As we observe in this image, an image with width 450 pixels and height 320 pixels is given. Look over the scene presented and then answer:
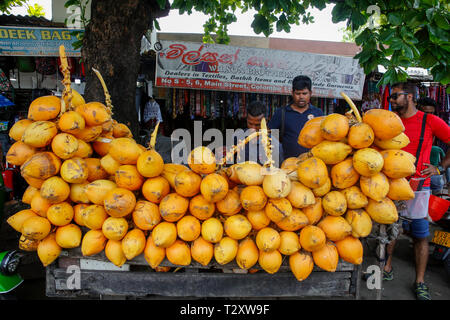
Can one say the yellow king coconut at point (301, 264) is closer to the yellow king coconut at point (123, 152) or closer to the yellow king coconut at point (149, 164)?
the yellow king coconut at point (149, 164)

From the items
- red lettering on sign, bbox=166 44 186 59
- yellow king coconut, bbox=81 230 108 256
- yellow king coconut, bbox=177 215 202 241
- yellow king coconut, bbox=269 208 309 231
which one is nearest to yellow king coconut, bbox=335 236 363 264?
yellow king coconut, bbox=269 208 309 231

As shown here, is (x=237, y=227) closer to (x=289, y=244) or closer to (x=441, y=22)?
(x=289, y=244)

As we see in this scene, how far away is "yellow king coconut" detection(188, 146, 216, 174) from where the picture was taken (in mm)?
1425

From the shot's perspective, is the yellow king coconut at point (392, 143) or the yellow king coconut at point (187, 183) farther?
the yellow king coconut at point (392, 143)

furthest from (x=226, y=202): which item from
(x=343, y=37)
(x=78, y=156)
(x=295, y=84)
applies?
(x=343, y=37)

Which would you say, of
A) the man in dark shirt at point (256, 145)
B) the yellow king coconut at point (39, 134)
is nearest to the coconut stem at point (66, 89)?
the yellow king coconut at point (39, 134)

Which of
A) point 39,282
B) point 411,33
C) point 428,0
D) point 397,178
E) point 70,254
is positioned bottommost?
point 39,282

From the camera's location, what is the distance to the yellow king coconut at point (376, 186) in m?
1.43

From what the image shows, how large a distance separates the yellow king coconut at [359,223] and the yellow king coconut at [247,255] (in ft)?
1.85

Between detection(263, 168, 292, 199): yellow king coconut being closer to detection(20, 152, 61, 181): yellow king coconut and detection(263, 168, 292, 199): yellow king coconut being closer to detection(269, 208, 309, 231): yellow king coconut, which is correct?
detection(269, 208, 309, 231): yellow king coconut

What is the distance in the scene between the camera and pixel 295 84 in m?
2.97

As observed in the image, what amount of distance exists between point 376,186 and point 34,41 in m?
6.67

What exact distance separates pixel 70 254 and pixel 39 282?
2125 millimetres

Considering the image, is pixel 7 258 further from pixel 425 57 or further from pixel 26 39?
pixel 26 39
